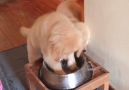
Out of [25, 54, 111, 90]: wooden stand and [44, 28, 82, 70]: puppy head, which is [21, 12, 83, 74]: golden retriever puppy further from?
[25, 54, 111, 90]: wooden stand

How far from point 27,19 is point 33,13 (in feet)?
0.48

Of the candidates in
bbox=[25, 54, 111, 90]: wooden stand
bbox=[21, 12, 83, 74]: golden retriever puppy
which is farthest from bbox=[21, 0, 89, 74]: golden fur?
bbox=[25, 54, 111, 90]: wooden stand

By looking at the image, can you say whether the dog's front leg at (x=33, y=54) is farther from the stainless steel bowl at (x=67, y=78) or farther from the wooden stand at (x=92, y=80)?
the stainless steel bowl at (x=67, y=78)

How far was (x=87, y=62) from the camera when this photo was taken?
1212mm

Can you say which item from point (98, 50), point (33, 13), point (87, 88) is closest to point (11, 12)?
point (33, 13)

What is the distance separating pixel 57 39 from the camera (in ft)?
3.11

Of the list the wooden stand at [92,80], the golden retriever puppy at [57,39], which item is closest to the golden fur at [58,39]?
the golden retriever puppy at [57,39]

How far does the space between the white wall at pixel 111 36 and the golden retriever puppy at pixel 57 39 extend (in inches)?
6.1

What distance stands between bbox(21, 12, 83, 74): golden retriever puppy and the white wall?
155 mm

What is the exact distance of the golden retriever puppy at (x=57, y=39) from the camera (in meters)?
0.94

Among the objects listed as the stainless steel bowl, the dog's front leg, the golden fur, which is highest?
the golden fur

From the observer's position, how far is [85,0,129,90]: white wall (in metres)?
0.99

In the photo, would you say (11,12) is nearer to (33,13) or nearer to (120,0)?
(33,13)

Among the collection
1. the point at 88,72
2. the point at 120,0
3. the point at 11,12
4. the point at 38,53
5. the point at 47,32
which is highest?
the point at 120,0
